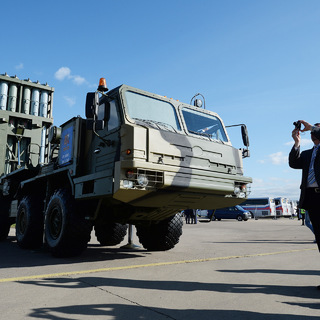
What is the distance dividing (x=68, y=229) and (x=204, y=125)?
9.54 ft

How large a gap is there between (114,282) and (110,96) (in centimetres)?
286

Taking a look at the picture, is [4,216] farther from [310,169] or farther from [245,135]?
[310,169]

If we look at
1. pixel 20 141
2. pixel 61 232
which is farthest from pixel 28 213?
pixel 20 141

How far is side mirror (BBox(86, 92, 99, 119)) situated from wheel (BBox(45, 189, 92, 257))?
5.18ft

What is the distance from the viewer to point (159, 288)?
3.34 meters

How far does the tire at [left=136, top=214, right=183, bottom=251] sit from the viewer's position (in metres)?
6.39

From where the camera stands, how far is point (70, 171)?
5.39 metres

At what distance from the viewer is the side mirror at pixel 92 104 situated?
450cm

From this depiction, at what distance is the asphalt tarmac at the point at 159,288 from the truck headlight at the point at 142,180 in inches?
44.8

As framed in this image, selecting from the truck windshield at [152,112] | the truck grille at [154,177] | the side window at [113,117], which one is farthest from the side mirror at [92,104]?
the truck grille at [154,177]

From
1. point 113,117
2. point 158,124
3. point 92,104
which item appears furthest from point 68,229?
point 158,124

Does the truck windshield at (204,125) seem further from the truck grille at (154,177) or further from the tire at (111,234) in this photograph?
the tire at (111,234)

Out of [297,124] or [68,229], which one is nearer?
[297,124]

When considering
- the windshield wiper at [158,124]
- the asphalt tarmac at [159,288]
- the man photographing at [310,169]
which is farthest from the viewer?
the windshield wiper at [158,124]
